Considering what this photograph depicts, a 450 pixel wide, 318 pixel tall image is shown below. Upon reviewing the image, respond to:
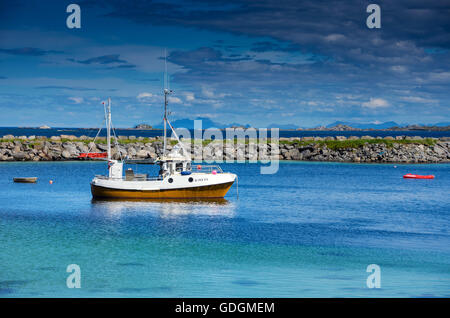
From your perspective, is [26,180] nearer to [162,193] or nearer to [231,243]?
[162,193]

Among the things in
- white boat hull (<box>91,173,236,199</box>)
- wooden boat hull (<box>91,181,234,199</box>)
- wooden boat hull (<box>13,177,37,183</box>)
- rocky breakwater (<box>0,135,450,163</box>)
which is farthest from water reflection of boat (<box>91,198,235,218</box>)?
rocky breakwater (<box>0,135,450,163</box>)

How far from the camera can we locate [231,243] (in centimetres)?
3412

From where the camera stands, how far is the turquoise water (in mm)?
24781

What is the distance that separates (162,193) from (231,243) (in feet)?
66.0

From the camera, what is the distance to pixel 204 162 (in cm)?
10438

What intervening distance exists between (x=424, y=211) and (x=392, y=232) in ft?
39.3

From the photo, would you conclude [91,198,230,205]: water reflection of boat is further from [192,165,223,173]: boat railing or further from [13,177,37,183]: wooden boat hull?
[13,177,37,183]: wooden boat hull

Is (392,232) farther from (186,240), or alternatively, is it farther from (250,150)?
(250,150)

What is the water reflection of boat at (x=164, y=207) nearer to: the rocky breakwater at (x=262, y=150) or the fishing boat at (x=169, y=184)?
the fishing boat at (x=169, y=184)

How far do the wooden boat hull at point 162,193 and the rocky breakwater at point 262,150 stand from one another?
5000cm

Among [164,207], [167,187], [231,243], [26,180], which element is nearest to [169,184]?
[167,187]

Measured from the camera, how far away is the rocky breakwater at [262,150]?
345 feet

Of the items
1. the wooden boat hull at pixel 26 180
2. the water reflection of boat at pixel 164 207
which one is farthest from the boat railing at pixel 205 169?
the wooden boat hull at pixel 26 180
